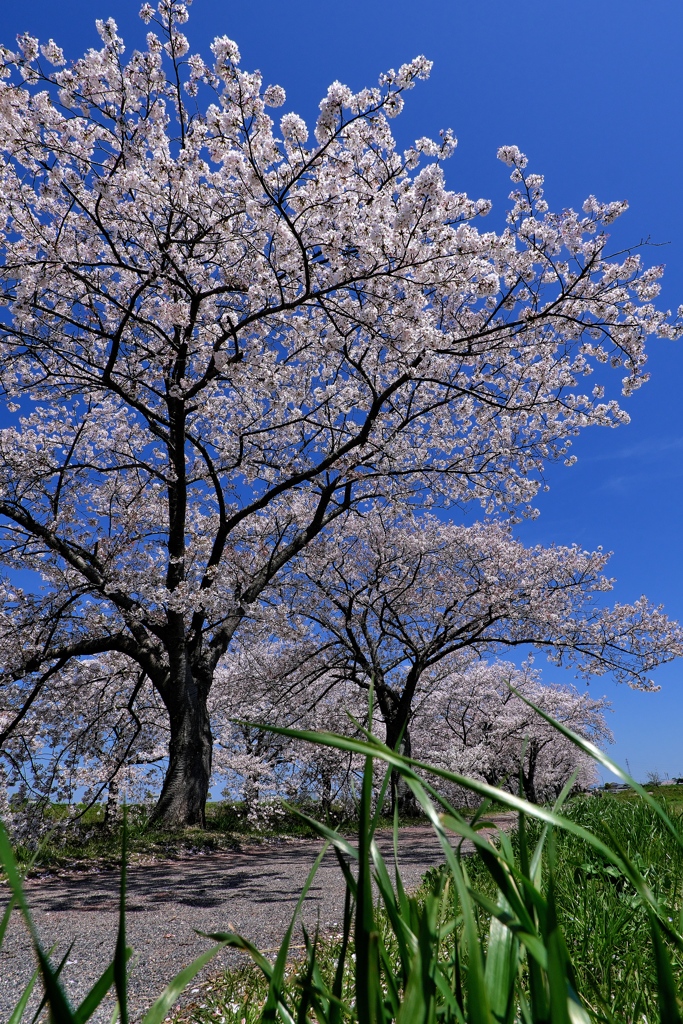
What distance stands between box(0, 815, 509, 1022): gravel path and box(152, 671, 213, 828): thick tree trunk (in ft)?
7.07

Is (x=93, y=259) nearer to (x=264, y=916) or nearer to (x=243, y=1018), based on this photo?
(x=264, y=916)

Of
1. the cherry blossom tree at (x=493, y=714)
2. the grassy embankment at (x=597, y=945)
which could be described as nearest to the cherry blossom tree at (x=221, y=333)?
the grassy embankment at (x=597, y=945)

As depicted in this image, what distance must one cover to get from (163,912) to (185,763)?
6630 mm

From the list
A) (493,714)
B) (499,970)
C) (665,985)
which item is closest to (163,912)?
(499,970)

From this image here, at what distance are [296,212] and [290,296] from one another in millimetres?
1582

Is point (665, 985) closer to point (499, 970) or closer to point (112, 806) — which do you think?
point (499, 970)

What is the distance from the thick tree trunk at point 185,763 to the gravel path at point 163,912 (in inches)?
84.8

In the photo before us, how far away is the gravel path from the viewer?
3479 millimetres

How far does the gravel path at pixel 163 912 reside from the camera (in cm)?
348

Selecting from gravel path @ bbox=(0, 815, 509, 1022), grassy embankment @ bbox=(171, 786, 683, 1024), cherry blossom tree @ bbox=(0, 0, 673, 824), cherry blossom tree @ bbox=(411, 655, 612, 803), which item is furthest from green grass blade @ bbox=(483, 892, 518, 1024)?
cherry blossom tree @ bbox=(411, 655, 612, 803)

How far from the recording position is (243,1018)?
2.46 meters

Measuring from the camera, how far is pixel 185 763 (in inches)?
453

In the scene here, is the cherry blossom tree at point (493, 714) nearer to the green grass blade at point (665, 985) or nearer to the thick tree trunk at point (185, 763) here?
the thick tree trunk at point (185, 763)

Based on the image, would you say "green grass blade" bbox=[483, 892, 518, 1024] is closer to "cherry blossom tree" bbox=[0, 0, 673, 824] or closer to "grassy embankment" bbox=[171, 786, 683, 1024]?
"grassy embankment" bbox=[171, 786, 683, 1024]
